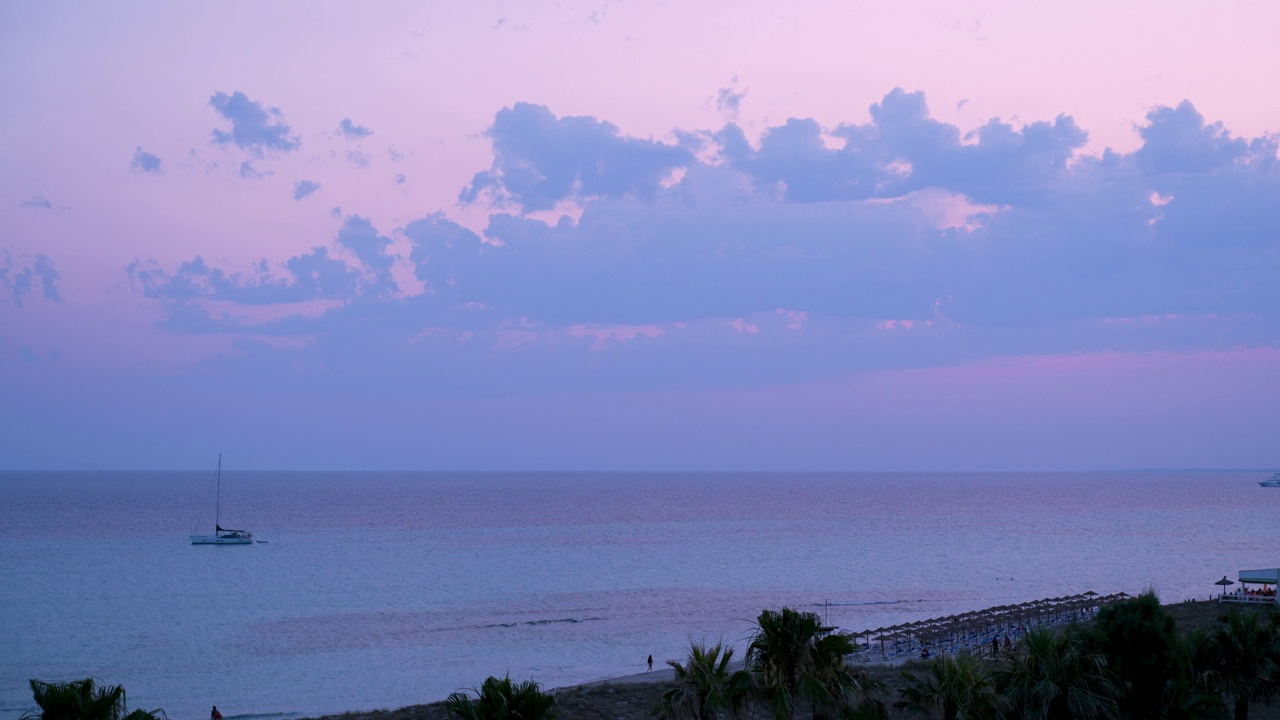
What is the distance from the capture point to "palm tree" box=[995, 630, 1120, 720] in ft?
65.4

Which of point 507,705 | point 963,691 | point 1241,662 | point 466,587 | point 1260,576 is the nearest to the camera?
point 507,705

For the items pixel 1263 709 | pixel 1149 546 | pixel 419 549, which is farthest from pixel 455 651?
pixel 1149 546

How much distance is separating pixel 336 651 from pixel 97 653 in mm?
12166

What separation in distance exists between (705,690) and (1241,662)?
1414cm

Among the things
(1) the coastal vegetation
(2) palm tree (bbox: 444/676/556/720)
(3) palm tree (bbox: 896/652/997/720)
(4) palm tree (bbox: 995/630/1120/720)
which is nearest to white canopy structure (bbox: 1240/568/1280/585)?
(1) the coastal vegetation

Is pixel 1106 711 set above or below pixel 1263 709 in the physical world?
above

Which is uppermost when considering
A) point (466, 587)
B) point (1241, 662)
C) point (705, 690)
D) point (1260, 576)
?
point (705, 690)

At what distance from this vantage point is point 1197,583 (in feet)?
258

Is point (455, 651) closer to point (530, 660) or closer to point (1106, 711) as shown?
point (530, 660)

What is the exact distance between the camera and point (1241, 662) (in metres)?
25.3

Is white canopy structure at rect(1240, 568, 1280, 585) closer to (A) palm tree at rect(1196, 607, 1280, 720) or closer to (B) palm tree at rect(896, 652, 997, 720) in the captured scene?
(A) palm tree at rect(1196, 607, 1280, 720)

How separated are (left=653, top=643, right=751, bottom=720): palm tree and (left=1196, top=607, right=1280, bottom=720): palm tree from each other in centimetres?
1248

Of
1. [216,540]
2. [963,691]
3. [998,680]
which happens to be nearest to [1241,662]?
[998,680]

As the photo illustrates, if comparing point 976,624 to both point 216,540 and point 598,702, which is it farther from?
point 216,540
